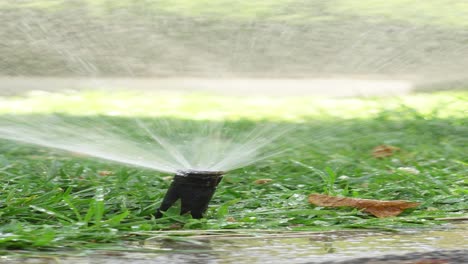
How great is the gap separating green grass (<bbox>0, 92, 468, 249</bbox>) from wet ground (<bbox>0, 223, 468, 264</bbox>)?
7 centimetres

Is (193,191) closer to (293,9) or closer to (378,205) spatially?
(378,205)

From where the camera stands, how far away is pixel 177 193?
91.6 inches

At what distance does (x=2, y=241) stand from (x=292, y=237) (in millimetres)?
706

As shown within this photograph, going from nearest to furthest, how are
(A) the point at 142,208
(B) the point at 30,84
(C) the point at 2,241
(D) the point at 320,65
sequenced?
(C) the point at 2,241, (A) the point at 142,208, (D) the point at 320,65, (B) the point at 30,84

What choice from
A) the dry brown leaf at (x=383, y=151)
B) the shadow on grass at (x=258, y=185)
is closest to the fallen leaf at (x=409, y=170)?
the shadow on grass at (x=258, y=185)

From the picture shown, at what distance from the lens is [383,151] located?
3.95m

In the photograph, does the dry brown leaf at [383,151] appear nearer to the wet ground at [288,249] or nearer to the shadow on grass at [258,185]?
the shadow on grass at [258,185]

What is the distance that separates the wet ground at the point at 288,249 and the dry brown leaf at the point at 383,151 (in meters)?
1.60

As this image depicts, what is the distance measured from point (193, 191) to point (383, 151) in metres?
1.83

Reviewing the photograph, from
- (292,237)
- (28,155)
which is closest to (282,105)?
(28,155)

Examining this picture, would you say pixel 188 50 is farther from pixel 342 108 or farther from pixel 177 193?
pixel 342 108

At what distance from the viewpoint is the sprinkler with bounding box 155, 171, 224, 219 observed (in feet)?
7.33

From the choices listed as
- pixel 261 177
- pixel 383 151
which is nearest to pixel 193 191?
pixel 261 177

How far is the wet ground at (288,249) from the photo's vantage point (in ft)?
6.27
